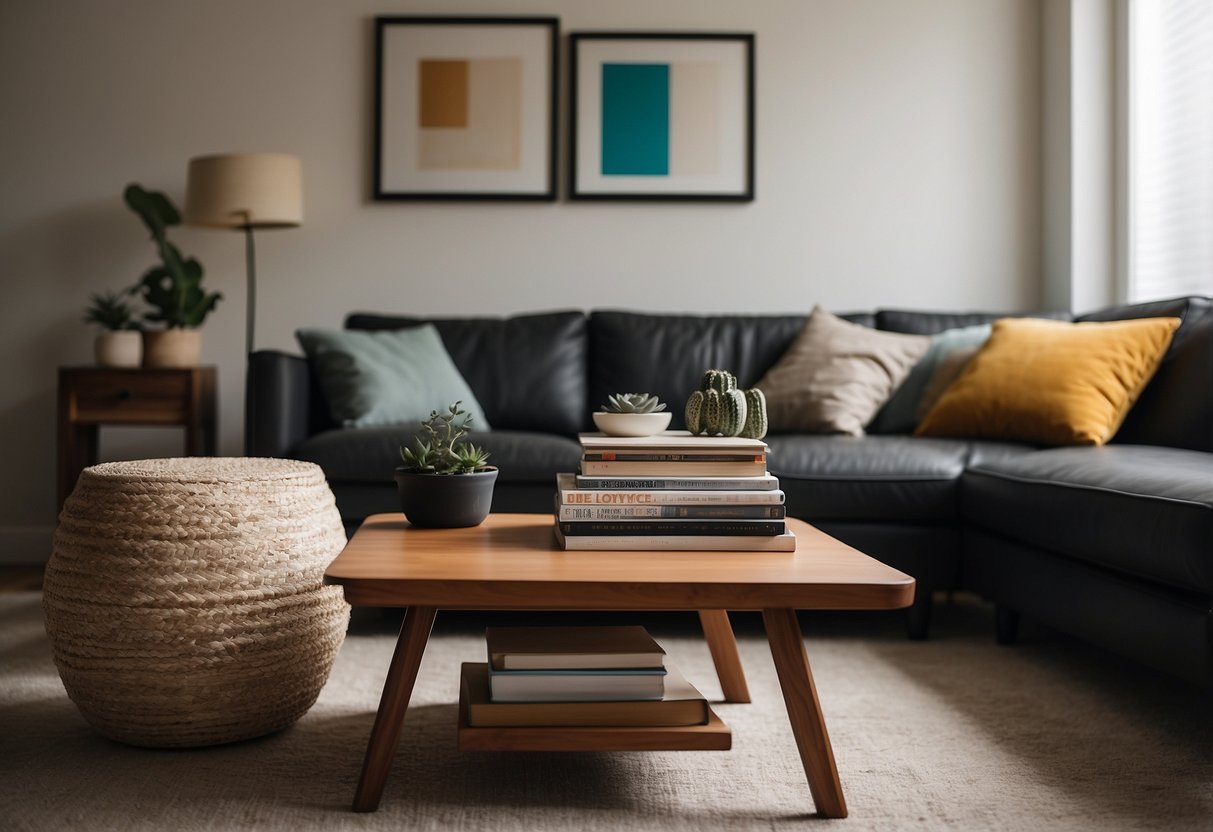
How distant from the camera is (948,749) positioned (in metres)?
1.74

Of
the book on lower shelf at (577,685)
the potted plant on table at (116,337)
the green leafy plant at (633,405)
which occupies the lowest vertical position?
the book on lower shelf at (577,685)

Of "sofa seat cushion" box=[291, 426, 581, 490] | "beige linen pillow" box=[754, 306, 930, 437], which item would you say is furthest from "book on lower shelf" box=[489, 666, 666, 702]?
"beige linen pillow" box=[754, 306, 930, 437]

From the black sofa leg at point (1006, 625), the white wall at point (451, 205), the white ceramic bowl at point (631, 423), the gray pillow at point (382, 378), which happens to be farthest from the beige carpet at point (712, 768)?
the white wall at point (451, 205)

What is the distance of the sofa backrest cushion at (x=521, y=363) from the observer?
3254mm

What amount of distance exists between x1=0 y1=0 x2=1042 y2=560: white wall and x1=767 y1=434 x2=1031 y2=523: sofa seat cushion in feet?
4.35

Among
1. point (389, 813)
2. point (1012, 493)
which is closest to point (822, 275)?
point (1012, 493)

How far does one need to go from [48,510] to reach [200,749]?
2.51 meters

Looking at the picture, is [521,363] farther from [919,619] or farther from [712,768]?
[712,768]

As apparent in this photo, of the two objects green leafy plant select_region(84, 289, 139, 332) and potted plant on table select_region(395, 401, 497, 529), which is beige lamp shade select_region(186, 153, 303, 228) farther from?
potted plant on table select_region(395, 401, 497, 529)

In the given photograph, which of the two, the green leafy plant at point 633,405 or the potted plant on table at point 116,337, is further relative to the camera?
the potted plant on table at point 116,337

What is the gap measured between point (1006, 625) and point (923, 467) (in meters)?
0.42

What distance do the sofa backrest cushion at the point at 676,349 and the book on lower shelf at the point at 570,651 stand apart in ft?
5.70

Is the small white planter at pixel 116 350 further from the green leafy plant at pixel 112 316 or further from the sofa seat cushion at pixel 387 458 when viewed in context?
the sofa seat cushion at pixel 387 458

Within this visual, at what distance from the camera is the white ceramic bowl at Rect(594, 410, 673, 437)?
169 centimetres
